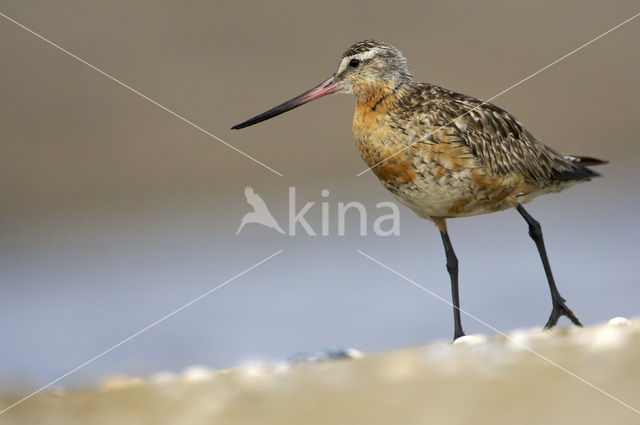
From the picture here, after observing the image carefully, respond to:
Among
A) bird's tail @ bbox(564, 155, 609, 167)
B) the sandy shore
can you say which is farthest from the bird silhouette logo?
the sandy shore

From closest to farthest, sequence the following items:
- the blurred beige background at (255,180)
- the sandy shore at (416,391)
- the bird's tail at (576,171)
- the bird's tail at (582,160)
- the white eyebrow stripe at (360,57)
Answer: the sandy shore at (416,391), the white eyebrow stripe at (360,57), the bird's tail at (576,171), the bird's tail at (582,160), the blurred beige background at (255,180)

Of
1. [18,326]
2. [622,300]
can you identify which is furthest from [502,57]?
[18,326]

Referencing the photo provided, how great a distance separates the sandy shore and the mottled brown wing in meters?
1.96

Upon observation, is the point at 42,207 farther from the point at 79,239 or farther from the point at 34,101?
the point at 34,101

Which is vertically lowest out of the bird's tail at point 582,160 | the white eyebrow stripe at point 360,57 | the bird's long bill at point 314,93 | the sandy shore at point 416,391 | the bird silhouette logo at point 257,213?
the sandy shore at point 416,391

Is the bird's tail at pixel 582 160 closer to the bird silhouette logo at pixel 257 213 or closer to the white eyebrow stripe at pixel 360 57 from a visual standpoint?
the white eyebrow stripe at pixel 360 57

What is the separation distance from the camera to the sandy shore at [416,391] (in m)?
4.89

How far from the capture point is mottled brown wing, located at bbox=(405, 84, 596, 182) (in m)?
8.12

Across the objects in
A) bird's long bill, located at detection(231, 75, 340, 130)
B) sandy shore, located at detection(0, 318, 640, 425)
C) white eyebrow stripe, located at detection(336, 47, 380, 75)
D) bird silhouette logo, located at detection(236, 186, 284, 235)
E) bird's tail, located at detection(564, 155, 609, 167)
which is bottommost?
sandy shore, located at detection(0, 318, 640, 425)

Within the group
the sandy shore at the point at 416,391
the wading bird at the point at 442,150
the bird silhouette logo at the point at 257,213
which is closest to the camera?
the sandy shore at the point at 416,391

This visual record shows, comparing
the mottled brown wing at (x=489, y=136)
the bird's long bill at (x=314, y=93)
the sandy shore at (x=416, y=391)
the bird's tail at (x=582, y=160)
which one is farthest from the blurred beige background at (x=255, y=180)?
the sandy shore at (x=416, y=391)

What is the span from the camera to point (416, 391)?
17.6 feet

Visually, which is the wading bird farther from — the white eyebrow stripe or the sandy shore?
the sandy shore

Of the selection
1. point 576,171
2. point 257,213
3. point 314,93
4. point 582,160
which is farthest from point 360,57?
point 257,213
